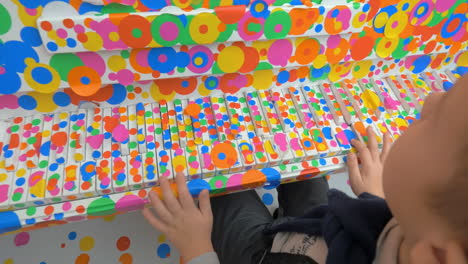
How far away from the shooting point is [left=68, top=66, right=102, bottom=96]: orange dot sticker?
0.72 metres

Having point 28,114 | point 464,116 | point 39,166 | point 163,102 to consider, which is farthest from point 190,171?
point 464,116

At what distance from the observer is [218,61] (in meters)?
0.81

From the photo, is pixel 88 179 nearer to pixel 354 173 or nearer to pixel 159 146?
pixel 159 146

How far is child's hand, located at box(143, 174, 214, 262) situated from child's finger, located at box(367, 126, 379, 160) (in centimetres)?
50

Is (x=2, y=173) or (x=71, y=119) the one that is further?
(x=71, y=119)

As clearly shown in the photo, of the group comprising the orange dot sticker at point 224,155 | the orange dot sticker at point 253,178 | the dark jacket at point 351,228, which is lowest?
the dark jacket at point 351,228

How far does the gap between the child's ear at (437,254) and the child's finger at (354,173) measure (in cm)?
49

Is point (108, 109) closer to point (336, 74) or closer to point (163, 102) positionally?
point (163, 102)

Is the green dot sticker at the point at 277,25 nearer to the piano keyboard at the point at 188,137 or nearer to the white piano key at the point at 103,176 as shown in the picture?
the piano keyboard at the point at 188,137

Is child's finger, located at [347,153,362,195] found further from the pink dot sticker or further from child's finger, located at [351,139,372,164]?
the pink dot sticker

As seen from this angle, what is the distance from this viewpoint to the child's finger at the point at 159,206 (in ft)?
2.36

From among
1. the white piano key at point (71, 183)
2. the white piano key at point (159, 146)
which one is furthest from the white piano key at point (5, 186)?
the white piano key at point (159, 146)

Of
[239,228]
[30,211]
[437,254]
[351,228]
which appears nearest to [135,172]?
[30,211]

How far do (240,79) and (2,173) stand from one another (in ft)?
2.19
